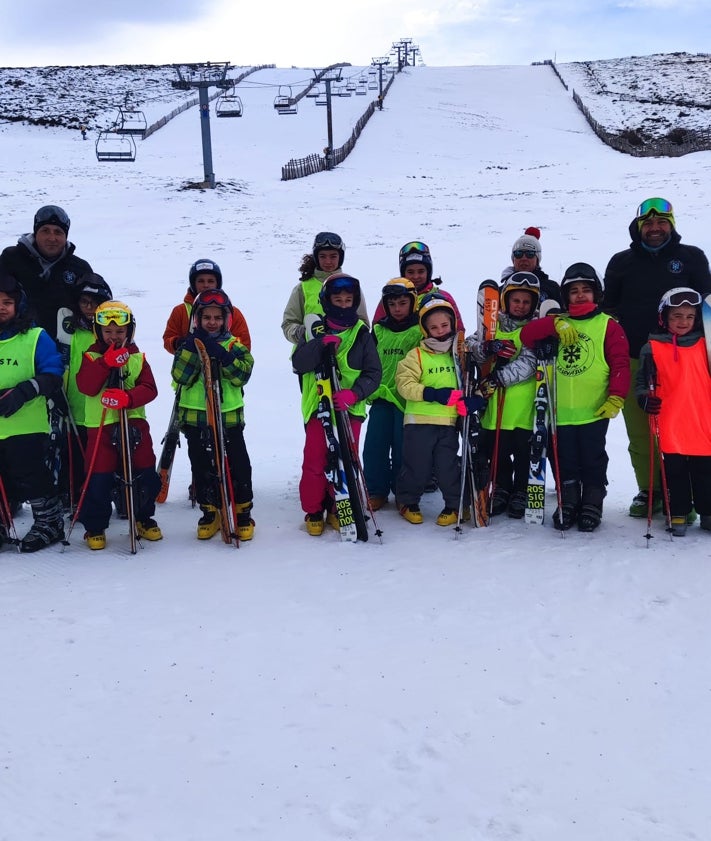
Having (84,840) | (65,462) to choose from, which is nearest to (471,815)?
(84,840)

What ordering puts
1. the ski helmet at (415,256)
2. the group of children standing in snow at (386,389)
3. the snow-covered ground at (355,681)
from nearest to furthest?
the snow-covered ground at (355,681), the group of children standing in snow at (386,389), the ski helmet at (415,256)

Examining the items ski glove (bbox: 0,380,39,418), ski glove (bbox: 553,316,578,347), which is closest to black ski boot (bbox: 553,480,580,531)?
ski glove (bbox: 553,316,578,347)

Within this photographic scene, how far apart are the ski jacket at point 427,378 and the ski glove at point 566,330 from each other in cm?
72

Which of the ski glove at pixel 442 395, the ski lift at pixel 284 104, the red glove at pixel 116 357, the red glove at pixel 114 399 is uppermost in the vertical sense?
the ski lift at pixel 284 104

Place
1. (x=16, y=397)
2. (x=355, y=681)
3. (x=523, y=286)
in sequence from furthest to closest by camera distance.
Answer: (x=523, y=286), (x=16, y=397), (x=355, y=681)

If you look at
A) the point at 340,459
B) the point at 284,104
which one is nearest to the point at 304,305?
the point at 340,459

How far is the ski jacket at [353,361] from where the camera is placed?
5043 millimetres

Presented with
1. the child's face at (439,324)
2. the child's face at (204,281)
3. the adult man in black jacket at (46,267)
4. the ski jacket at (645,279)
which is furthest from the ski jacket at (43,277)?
the ski jacket at (645,279)

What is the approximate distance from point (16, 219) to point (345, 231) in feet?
25.4

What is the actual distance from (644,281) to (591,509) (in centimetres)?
158

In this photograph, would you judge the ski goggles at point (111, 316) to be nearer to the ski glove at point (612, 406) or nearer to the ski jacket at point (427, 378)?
the ski jacket at point (427, 378)

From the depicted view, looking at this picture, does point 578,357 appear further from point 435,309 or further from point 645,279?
point 435,309

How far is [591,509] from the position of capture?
5.15 m

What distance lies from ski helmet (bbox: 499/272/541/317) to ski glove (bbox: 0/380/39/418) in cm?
310
